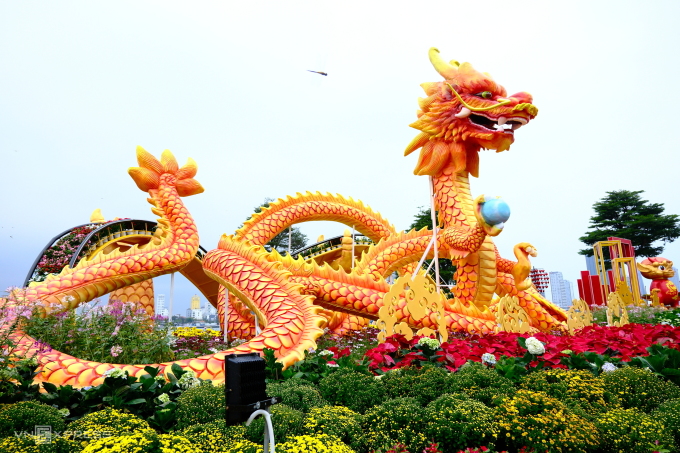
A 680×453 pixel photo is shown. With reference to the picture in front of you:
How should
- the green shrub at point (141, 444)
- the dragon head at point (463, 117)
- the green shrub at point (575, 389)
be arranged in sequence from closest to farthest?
the green shrub at point (141, 444), the green shrub at point (575, 389), the dragon head at point (463, 117)

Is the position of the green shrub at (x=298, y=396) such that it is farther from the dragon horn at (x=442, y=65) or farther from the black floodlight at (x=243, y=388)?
the dragon horn at (x=442, y=65)

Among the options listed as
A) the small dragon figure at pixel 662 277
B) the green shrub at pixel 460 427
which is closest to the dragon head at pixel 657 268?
the small dragon figure at pixel 662 277

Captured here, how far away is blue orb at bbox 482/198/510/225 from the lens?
6.07 metres

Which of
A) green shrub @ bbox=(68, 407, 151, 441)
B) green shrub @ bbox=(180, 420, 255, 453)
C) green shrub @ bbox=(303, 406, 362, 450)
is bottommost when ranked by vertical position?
green shrub @ bbox=(303, 406, 362, 450)

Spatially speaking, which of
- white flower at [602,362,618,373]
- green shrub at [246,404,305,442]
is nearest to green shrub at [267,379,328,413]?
green shrub at [246,404,305,442]

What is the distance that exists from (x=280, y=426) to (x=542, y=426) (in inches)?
53.7

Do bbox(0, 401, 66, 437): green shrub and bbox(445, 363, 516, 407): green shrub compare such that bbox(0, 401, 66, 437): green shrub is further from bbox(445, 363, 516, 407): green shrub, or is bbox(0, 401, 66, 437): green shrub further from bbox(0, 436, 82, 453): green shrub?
bbox(445, 363, 516, 407): green shrub

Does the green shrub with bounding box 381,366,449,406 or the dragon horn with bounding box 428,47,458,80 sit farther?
the dragon horn with bounding box 428,47,458,80

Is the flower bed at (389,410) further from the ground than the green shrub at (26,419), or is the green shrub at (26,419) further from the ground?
the green shrub at (26,419)

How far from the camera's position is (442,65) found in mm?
7930

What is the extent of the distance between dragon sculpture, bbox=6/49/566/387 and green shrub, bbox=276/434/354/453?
1813mm

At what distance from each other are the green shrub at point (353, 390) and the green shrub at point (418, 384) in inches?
4.0

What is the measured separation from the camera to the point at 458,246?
23.0 ft

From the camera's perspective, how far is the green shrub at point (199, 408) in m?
2.46
